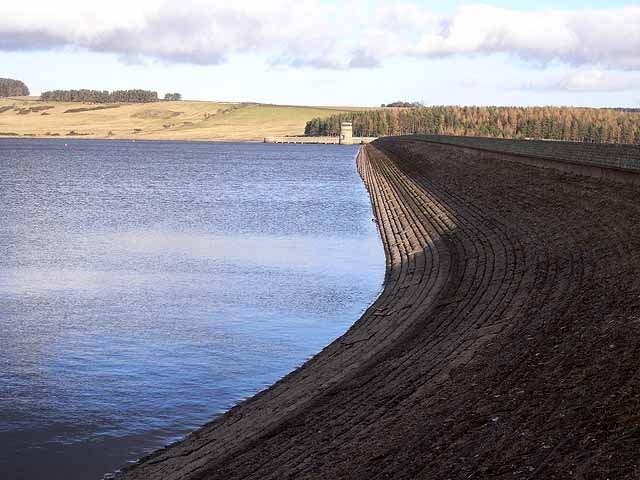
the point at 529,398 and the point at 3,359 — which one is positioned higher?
the point at 529,398

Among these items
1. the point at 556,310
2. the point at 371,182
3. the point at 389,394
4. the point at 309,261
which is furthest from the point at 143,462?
the point at 371,182

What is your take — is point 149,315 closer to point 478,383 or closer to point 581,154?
point 478,383

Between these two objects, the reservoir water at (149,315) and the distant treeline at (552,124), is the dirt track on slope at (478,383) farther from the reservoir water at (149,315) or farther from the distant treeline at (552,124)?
the distant treeline at (552,124)

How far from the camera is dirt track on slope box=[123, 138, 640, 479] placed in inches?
346

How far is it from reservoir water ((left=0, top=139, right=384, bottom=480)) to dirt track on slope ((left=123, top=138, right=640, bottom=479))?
1.04 m

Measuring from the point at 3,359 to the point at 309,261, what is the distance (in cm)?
1384

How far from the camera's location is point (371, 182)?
6869 cm

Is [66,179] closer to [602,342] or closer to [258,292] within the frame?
[258,292]

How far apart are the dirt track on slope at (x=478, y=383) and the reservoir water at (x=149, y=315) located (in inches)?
40.8

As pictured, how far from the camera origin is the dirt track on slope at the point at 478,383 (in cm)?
879

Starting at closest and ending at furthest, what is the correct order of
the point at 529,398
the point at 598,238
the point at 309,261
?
the point at 529,398, the point at 598,238, the point at 309,261

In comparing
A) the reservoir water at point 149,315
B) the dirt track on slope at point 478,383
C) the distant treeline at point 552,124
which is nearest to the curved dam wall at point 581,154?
the dirt track on slope at point 478,383

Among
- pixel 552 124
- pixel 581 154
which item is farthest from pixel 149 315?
pixel 552 124

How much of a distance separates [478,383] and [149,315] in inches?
411
